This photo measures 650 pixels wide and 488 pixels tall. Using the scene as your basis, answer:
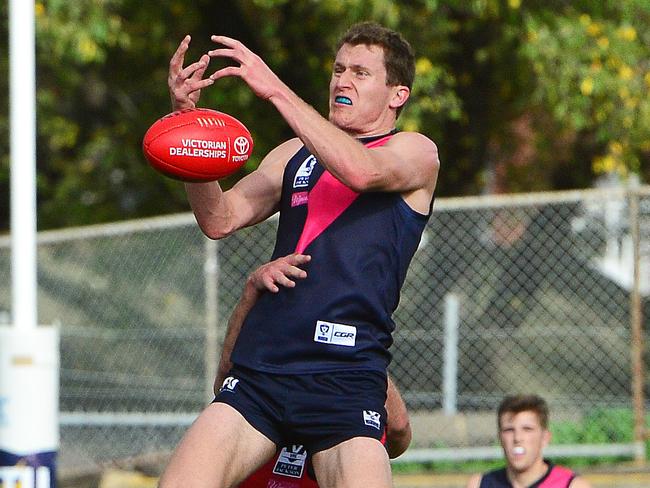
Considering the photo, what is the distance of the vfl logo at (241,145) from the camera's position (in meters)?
5.08

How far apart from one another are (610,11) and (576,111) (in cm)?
116

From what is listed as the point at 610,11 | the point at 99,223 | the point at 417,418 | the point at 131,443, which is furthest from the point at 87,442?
the point at 610,11

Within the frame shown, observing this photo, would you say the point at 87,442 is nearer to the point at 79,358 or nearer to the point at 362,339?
the point at 79,358

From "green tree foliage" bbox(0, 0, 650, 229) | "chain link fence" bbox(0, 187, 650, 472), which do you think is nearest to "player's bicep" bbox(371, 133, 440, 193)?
"chain link fence" bbox(0, 187, 650, 472)

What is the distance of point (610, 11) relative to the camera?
1268cm

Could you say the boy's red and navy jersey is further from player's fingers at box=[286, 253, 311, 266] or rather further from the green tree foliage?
the green tree foliage

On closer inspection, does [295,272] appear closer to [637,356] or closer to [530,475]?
[530,475]

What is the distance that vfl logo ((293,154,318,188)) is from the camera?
5.20m

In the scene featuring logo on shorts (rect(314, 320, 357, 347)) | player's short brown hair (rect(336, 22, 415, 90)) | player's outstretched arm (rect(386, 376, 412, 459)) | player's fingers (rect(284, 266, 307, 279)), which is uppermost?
player's short brown hair (rect(336, 22, 415, 90))

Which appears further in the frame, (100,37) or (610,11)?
(610,11)

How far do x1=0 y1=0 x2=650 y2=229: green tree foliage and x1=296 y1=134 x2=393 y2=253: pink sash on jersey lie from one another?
644 cm

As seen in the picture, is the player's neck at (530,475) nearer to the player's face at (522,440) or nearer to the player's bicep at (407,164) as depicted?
the player's face at (522,440)

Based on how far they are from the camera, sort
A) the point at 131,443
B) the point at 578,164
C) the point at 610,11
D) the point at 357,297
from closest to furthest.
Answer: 1. the point at 357,297
2. the point at 131,443
3. the point at 610,11
4. the point at 578,164

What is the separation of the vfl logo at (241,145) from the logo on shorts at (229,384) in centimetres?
84
